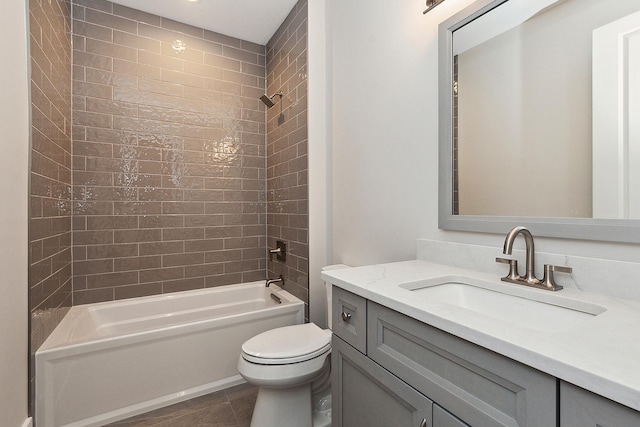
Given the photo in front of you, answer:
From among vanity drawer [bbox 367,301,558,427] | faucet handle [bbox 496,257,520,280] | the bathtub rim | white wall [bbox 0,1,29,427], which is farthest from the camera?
the bathtub rim

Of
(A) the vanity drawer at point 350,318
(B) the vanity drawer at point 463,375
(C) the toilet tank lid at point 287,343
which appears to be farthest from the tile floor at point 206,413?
(B) the vanity drawer at point 463,375

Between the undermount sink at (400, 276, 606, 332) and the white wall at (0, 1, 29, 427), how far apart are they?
5.39 feet

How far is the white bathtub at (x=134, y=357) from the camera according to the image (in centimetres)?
165

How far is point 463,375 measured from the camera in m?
0.69

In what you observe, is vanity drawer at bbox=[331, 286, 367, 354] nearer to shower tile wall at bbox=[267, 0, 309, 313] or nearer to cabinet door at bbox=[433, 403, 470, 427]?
cabinet door at bbox=[433, 403, 470, 427]

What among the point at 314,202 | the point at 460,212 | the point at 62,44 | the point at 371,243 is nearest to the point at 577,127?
the point at 460,212

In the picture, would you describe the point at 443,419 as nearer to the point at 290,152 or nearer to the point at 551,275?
the point at 551,275

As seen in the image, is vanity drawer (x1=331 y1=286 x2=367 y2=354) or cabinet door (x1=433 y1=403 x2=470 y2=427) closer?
cabinet door (x1=433 y1=403 x2=470 y2=427)

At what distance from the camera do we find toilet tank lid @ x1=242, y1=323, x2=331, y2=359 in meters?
1.50

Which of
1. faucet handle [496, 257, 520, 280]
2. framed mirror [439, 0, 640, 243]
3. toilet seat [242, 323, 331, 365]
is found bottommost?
toilet seat [242, 323, 331, 365]

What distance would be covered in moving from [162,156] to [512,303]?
2.66 meters

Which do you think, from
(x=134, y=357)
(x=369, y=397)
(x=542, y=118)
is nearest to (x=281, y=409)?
(x=369, y=397)

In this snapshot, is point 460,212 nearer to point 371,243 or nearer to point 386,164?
point 386,164

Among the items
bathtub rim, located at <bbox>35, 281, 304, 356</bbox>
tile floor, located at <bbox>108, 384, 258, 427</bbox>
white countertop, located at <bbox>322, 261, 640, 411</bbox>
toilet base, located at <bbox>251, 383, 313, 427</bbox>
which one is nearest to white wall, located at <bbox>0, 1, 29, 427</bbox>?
bathtub rim, located at <bbox>35, 281, 304, 356</bbox>
